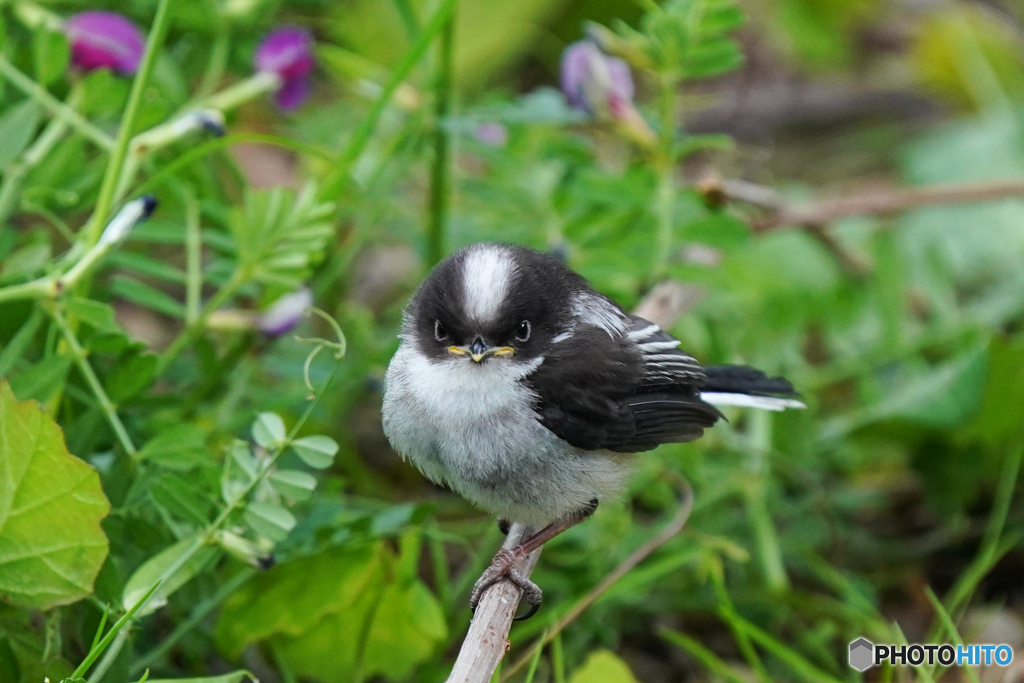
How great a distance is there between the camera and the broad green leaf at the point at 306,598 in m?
2.42

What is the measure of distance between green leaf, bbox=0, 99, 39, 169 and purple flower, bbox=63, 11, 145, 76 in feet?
1.12

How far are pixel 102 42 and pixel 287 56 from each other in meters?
0.53

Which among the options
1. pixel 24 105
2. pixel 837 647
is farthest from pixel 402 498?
pixel 24 105

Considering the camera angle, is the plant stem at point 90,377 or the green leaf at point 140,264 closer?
the plant stem at point 90,377

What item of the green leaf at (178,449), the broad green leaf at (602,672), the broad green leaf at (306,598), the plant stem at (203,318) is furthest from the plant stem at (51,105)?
the broad green leaf at (602,672)

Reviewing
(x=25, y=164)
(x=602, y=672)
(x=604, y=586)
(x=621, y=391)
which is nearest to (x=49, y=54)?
(x=25, y=164)

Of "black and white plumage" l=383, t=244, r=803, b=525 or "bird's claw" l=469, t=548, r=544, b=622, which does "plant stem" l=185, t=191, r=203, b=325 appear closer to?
"black and white plumage" l=383, t=244, r=803, b=525

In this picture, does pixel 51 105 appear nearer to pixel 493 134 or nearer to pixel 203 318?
pixel 203 318

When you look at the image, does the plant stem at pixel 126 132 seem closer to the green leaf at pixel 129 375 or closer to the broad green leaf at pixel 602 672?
the green leaf at pixel 129 375

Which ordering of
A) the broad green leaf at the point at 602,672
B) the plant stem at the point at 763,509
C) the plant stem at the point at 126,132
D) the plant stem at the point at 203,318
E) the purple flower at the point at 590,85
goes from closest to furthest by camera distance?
the plant stem at the point at 126,132 < the broad green leaf at the point at 602,672 < the plant stem at the point at 203,318 < the plant stem at the point at 763,509 < the purple flower at the point at 590,85

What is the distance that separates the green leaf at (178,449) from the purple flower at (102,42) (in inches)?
47.6

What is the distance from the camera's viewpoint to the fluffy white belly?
2.19 metres

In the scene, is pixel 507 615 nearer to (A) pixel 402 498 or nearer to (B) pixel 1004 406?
(A) pixel 402 498

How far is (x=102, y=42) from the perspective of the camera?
9.53ft
